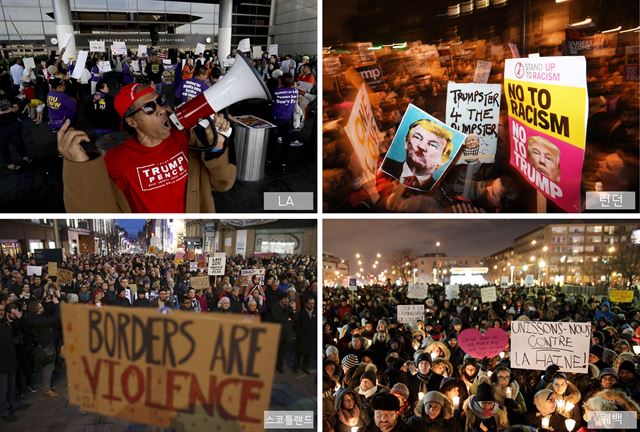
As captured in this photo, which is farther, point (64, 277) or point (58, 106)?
point (64, 277)

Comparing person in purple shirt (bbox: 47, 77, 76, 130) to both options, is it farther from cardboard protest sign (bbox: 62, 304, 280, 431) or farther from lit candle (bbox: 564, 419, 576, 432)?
lit candle (bbox: 564, 419, 576, 432)

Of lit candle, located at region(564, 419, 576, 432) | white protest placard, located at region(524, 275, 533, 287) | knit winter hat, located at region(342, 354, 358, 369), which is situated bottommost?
lit candle, located at region(564, 419, 576, 432)

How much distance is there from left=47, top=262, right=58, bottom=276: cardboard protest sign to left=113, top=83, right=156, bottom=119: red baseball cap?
790 millimetres

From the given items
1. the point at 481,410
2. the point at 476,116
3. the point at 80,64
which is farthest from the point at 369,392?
the point at 80,64

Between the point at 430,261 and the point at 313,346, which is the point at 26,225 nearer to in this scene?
Result: the point at 313,346

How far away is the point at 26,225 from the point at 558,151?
8.43ft

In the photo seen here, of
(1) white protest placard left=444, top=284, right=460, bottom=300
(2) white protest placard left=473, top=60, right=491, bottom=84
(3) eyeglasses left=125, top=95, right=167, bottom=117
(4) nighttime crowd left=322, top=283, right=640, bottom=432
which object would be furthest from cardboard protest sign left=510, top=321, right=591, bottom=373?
(3) eyeglasses left=125, top=95, right=167, bottom=117

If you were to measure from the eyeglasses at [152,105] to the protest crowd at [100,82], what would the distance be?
0.08 ft

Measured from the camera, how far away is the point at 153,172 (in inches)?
108

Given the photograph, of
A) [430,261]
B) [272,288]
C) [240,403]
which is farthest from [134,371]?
[430,261]

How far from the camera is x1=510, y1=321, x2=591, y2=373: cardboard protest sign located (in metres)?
2.89

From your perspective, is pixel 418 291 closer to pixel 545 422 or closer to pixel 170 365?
pixel 545 422

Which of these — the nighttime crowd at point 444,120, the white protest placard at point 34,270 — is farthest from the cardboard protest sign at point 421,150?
→ the white protest placard at point 34,270

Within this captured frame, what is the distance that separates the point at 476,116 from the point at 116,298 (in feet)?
6.40
